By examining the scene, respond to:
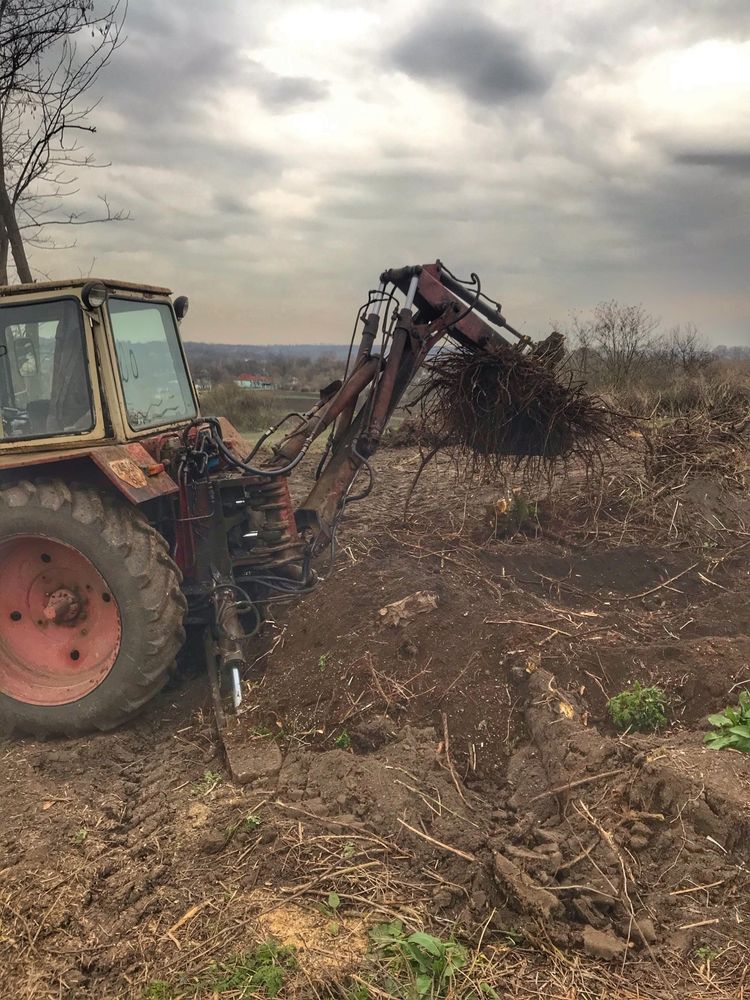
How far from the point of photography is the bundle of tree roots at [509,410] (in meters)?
4.77

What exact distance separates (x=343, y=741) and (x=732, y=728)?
1737mm

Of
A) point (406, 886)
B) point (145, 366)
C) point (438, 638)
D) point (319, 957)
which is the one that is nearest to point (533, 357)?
point (438, 638)

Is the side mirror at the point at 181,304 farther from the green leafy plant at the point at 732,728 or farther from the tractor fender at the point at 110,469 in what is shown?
the green leafy plant at the point at 732,728

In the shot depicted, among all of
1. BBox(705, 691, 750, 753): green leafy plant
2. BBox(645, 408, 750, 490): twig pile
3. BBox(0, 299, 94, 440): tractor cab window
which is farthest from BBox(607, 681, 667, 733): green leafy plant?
BBox(645, 408, 750, 490): twig pile

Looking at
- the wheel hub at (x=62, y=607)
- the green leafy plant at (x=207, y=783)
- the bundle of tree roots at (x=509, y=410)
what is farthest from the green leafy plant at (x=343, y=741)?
the bundle of tree roots at (x=509, y=410)

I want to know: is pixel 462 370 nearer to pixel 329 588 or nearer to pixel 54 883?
pixel 329 588

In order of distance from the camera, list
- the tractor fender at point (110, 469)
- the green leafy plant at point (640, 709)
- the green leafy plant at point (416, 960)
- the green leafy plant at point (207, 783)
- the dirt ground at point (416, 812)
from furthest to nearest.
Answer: the tractor fender at point (110, 469)
the green leafy plant at point (640, 709)
the green leafy plant at point (207, 783)
the dirt ground at point (416, 812)
the green leafy plant at point (416, 960)

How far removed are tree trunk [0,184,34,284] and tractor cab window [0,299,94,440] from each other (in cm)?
598

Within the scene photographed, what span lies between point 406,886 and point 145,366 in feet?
10.7

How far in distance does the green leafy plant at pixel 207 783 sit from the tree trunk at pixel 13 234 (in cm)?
783

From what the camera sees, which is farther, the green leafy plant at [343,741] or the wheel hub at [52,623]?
the wheel hub at [52,623]

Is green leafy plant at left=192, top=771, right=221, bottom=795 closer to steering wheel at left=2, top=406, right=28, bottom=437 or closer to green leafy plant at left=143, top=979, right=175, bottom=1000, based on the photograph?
green leafy plant at left=143, top=979, right=175, bottom=1000

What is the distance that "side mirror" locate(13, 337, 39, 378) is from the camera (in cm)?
407

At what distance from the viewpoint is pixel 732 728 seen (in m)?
3.16
